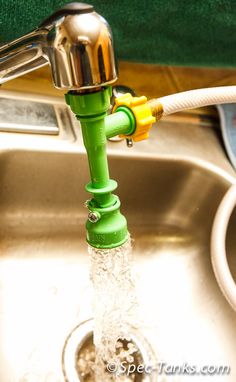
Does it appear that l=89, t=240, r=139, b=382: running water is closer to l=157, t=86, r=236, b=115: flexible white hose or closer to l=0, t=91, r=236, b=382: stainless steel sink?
l=0, t=91, r=236, b=382: stainless steel sink

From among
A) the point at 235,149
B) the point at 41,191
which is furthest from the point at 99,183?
the point at 235,149

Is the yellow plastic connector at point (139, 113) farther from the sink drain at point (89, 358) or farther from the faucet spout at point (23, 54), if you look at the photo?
the sink drain at point (89, 358)

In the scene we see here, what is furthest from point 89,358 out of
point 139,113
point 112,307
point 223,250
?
point 139,113

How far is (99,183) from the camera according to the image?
38cm

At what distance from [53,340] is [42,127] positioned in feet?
0.99

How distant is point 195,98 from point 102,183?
181 millimetres

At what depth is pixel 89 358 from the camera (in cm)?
56

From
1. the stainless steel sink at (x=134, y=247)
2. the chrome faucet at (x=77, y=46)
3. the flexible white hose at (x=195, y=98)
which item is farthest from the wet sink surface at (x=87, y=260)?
the chrome faucet at (x=77, y=46)

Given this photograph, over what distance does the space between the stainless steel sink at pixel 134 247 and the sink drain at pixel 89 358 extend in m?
0.01

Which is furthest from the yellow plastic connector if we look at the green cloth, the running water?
the green cloth

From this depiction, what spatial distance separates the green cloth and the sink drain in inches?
16.2

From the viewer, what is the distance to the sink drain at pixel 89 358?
540mm

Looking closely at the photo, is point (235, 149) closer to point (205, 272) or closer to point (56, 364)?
point (205, 272)

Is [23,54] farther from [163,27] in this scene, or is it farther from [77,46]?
[163,27]
